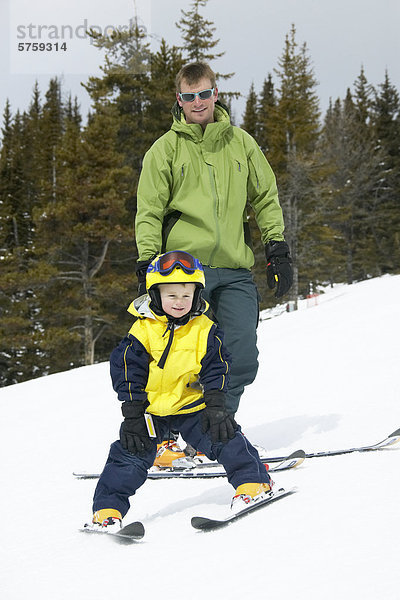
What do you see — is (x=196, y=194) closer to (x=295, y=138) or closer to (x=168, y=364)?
(x=168, y=364)

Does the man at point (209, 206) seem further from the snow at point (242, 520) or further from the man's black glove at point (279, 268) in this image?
the snow at point (242, 520)

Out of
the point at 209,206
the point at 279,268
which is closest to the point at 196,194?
the point at 209,206

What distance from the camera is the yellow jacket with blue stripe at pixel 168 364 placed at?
2.45 m

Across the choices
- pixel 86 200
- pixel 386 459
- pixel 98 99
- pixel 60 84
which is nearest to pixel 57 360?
pixel 86 200

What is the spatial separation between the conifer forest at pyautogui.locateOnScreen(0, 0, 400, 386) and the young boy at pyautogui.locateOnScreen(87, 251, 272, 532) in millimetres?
17638

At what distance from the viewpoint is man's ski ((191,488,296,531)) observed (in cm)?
206

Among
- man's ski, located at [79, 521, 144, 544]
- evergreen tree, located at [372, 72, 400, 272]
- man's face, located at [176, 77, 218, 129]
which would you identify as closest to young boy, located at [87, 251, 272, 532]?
man's ski, located at [79, 521, 144, 544]

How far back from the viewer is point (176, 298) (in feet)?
8.24

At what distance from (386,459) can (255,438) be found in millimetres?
1451

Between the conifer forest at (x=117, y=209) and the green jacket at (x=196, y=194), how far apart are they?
17.0m

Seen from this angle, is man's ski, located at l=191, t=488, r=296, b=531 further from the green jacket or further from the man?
the green jacket

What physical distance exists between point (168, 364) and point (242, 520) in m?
0.73

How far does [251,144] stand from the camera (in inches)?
133

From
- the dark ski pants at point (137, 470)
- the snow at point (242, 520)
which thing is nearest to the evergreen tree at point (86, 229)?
the snow at point (242, 520)
